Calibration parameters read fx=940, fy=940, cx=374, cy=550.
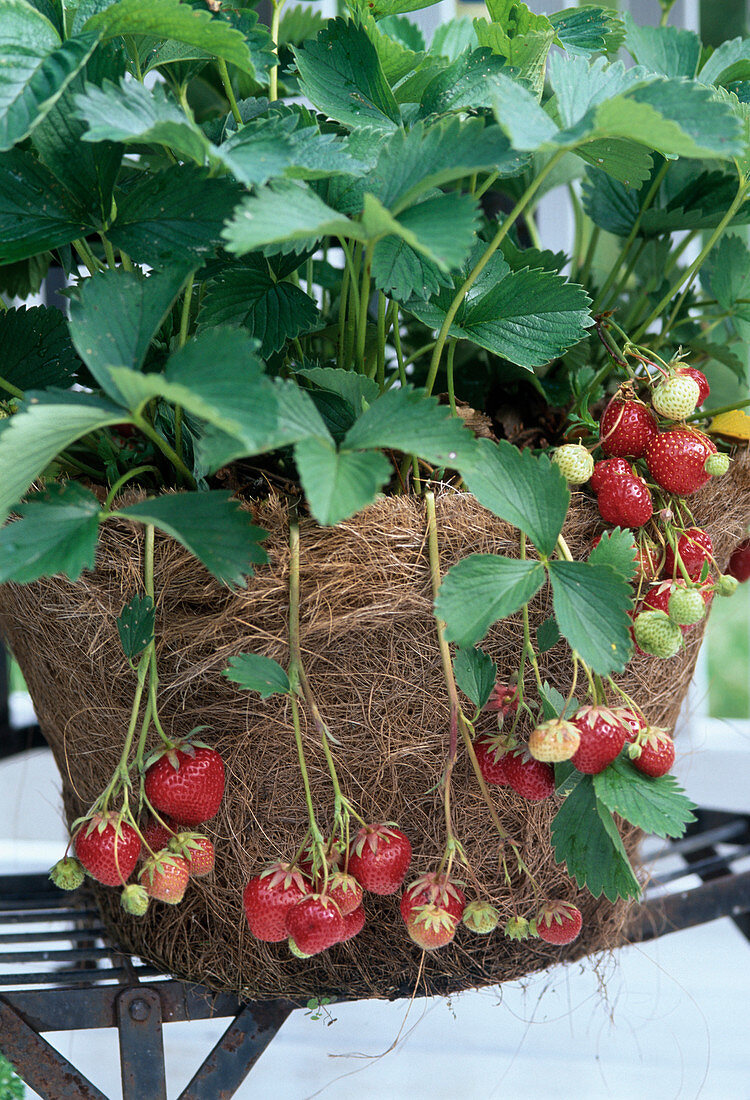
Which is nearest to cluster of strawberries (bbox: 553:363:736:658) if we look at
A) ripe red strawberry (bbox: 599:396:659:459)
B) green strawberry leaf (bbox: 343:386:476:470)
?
ripe red strawberry (bbox: 599:396:659:459)

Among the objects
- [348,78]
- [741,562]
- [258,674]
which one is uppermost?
[348,78]

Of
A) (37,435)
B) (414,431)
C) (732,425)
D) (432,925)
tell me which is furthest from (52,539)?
(732,425)

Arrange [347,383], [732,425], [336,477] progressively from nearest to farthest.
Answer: [336,477], [347,383], [732,425]

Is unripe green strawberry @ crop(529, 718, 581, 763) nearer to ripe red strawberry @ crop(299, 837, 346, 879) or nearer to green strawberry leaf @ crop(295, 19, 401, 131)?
ripe red strawberry @ crop(299, 837, 346, 879)

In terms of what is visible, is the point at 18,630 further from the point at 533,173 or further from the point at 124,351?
the point at 533,173

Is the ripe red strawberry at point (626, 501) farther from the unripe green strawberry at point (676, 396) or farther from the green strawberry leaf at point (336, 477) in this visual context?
the green strawberry leaf at point (336, 477)

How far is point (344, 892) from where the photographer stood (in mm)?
440

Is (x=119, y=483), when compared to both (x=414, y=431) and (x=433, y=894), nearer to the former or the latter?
(x=414, y=431)

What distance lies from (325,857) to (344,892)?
2 centimetres

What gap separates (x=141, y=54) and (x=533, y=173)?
0.30 metres

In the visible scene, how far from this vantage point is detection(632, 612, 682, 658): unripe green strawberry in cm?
45

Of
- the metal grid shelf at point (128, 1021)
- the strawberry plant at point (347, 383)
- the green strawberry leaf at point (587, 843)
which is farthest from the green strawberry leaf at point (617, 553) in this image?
the metal grid shelf at point (128, 1021)

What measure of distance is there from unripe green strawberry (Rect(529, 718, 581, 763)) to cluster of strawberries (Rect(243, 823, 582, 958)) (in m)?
0.10

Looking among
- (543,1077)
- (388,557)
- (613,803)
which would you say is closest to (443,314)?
(388,557)
